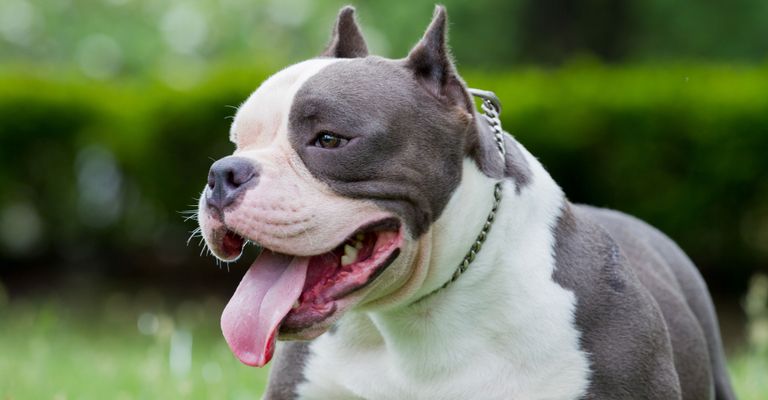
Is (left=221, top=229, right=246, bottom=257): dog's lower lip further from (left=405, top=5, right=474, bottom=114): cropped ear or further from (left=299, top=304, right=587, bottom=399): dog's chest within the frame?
(left=405, top=5, right=474, bottom=114): cropped ear

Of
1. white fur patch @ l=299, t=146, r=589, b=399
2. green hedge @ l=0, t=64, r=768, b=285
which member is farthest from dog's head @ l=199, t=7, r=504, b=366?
green hedge @ l=0, t=64, r=768, b=285

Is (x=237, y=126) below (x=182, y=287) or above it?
above

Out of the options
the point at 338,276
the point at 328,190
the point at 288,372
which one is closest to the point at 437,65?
the point at 328,190

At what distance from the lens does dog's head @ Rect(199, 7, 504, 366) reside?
3.33 meters

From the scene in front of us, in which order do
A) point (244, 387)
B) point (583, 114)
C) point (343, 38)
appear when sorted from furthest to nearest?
point (583, 114) → point (244, 387) → point (343, 38)

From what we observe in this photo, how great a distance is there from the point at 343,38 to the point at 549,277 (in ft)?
3.55

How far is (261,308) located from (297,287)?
0.39 ft

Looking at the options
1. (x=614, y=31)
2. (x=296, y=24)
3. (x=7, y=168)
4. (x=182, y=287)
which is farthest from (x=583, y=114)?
(x=296, y=24)

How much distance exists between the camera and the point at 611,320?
12.1ft

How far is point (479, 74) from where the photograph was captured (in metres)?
11.9

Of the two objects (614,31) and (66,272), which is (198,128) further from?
(614,31)

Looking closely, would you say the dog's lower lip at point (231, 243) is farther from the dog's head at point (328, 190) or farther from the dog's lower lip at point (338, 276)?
the dog's lower lip at point (338, 276)

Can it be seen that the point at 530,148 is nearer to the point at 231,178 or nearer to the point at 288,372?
the point at 288,372

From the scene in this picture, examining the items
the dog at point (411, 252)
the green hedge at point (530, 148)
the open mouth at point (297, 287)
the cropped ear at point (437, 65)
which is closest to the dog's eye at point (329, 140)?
the dog at point (411, 252)
